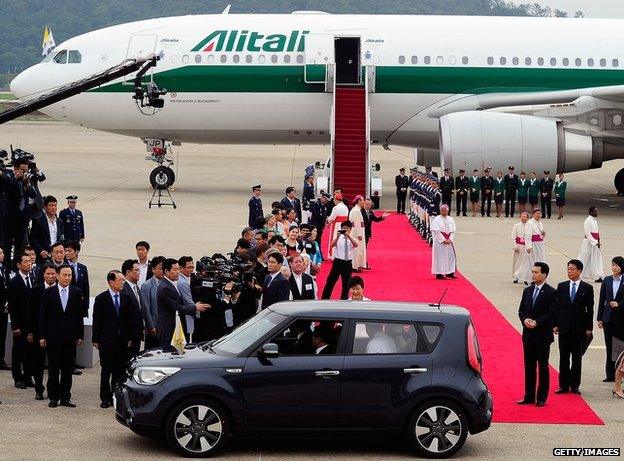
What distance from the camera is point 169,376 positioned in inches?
461

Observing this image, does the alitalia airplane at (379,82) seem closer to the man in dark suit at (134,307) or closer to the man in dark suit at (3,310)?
the man in dark suit at (3,310)

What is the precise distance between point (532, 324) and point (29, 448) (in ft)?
19.2

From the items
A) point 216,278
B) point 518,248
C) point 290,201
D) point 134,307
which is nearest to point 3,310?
point 134,307

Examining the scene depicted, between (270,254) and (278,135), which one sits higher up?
(278,135)

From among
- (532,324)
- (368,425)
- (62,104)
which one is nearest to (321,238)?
(62,104)

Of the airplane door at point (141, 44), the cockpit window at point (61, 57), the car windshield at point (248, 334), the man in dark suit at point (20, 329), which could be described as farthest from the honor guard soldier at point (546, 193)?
the car windshield at point (248, 334)

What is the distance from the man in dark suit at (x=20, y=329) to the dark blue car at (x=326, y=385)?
2.71 meters

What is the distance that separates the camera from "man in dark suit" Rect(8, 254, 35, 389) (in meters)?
14.3

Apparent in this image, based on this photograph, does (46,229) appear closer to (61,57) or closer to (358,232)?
(358,232)

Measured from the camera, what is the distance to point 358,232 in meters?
23.5

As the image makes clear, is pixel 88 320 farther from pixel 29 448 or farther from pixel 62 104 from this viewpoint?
pixel 62 104

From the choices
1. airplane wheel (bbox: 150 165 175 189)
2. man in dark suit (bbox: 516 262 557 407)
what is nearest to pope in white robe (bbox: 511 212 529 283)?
man in dark suit (bbox: 516 262 557 407)

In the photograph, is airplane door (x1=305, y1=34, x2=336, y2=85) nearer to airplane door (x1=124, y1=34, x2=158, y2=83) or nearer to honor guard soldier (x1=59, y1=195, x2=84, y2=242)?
airplane door (x1=124, y1=34, x2=158, y2=83)

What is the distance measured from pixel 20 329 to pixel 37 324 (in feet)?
1.75
